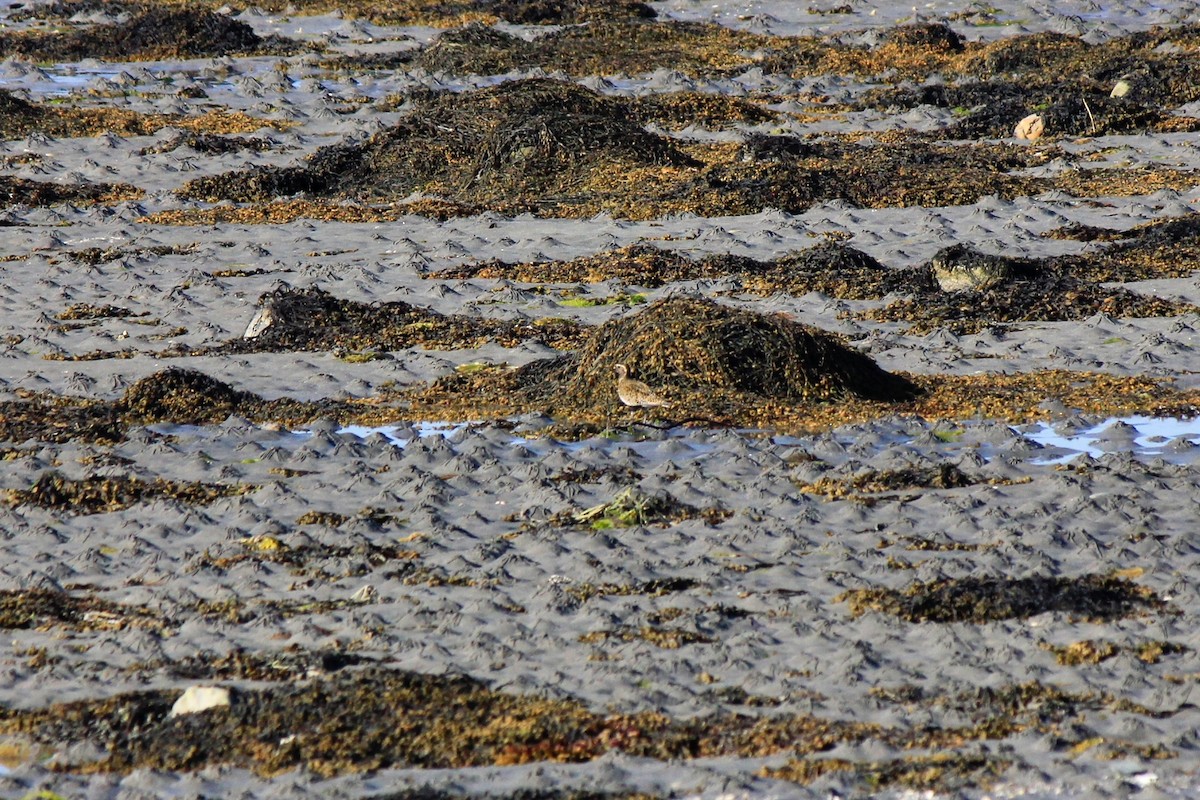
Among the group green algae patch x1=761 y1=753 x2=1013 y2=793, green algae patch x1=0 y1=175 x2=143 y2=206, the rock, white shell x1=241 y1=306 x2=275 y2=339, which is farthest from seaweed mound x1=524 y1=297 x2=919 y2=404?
green algae patch x1=0 y1=175 x2=143 y2=206

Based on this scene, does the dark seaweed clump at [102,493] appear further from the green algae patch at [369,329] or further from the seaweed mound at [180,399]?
the green algae patch at [369,329]

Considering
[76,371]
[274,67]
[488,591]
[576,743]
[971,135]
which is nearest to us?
[576,743]

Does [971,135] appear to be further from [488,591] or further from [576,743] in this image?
[576,743]

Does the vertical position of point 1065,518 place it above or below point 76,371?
above

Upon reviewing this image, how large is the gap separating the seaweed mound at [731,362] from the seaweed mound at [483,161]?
5273 millimetres

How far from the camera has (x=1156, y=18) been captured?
22.2 m

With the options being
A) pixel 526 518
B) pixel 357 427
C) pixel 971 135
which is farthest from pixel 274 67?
pixel 526 518

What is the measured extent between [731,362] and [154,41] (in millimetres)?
Answer: 15224

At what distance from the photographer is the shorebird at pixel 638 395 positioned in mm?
9664

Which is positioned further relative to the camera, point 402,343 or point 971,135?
point 971,135

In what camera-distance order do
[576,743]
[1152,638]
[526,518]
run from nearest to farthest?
[576,743] < [1152,638] < [526,518]

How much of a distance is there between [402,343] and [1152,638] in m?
6.20

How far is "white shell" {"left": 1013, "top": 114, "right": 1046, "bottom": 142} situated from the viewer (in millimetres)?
16906

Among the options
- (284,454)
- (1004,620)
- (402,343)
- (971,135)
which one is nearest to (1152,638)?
(1004,620)
